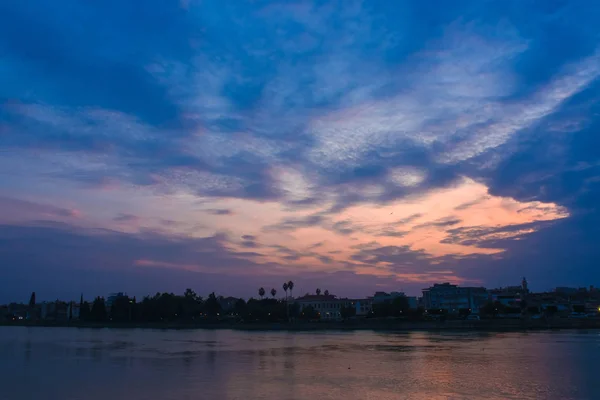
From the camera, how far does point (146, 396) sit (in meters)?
21.5

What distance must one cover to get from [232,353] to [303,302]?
110347mm

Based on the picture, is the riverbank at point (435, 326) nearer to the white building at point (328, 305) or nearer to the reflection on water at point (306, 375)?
the reflection on water at point (306, 375)

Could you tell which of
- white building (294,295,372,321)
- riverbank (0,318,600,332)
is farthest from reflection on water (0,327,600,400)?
white building (294,295,372,321)

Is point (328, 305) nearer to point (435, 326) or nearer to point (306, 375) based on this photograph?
point (435, 326)

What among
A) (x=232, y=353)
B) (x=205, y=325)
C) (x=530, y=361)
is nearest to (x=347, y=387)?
(x=530, y=361)

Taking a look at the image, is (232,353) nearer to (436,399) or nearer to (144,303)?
(436,399)

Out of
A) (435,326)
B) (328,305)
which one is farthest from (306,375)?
(328,305)

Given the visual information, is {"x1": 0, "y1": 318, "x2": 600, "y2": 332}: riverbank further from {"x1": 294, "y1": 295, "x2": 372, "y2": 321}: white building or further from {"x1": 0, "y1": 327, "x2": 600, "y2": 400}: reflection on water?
{"x1": 294, "y1": 295, "x2": 372, "y2": 321}: white building

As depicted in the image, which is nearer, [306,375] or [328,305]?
[306,375]

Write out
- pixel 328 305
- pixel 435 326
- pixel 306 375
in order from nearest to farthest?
pixel 306 375 < pixel 435 326 < pixel 328 305

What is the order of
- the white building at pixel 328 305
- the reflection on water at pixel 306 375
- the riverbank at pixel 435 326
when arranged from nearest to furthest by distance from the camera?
1. the reflection on water at pixel 306 375
2. the riverbank at pixel 435 326
3. the white building at pixel 328 305

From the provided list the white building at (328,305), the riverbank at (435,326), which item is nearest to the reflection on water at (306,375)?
the riverbank at (435,326)

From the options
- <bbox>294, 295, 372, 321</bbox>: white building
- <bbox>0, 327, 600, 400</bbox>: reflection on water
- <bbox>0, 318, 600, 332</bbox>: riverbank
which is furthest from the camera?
<bbox>294, 295, 372, 321</bbox>: white building

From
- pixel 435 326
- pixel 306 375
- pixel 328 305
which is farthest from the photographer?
pixel 328 305
